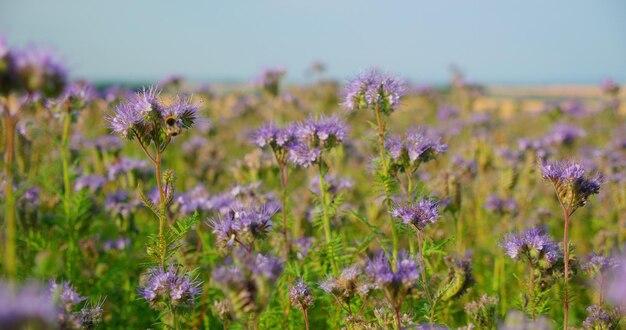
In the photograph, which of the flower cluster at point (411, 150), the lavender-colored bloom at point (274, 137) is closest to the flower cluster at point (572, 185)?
the flower cluster at point (411, 150)

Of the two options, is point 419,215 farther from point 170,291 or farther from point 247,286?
point 170,291

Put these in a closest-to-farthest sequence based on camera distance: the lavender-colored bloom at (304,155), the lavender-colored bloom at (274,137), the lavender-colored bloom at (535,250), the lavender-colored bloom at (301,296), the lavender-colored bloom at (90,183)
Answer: the lavender-colored bloom at (301,296)
the lavender-colored bloom at (535,250)
the lavender-colored bloom at (304,155)
the lavender-colored bloom at (274,137)
the lavender-colored bloom at (90,183)

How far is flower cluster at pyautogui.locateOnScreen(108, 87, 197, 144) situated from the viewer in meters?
3.05

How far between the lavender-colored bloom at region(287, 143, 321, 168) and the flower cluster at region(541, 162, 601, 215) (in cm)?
149

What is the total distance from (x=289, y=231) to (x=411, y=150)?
174 cm

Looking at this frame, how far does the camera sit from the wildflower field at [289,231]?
8.26ft

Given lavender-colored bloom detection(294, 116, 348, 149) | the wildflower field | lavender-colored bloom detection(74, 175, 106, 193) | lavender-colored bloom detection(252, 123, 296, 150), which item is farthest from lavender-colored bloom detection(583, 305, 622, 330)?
lavender-colored bloom detection(74, 175, 106, 193)

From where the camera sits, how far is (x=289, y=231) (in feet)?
15.9

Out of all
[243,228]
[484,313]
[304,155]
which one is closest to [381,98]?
[304,155]

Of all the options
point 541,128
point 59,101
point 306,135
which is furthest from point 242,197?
point 541,128

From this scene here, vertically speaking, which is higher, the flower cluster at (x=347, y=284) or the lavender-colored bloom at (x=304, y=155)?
the lavender-colored bloom at (x=304, y=155)

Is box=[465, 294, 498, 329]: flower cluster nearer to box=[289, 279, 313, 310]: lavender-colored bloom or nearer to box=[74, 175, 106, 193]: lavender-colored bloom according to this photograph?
box=[289, 279, 313, 310]: lavender-colored bloom

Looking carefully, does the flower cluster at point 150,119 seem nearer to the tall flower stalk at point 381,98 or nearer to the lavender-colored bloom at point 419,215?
the tall flower stalk at point 381,98

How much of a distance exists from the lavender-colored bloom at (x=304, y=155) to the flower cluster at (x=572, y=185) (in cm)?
149
